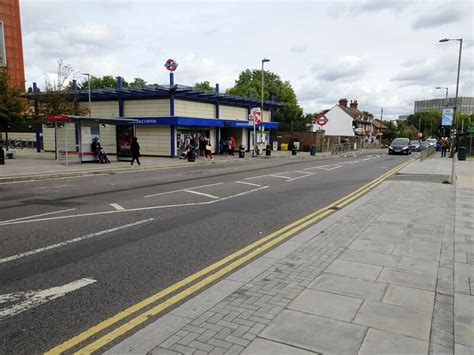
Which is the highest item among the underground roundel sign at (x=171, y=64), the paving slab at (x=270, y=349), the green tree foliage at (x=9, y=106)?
the underground roundel sign at (x=171, y=64)

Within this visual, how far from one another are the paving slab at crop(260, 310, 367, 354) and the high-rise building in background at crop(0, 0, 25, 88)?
51.5 m

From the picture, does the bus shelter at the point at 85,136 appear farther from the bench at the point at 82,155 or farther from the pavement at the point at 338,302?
the pavement at the point at 338,302

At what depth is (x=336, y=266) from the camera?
517 cm

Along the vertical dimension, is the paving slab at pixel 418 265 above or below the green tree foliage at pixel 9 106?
below

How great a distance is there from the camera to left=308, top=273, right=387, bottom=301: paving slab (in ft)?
13.9

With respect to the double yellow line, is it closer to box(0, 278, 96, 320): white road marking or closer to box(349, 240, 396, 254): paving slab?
box(0, 278, 96, 320): white road marking

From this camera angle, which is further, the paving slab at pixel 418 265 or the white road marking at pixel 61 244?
the white road marking at pixel 61 244

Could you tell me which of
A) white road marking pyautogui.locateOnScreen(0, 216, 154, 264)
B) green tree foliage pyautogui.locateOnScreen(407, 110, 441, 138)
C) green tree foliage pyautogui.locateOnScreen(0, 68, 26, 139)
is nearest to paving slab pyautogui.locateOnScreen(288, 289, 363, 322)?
white road marking pyautogui.locateOnScreen(0, 216, 154, 264)

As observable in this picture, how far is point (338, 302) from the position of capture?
13.2 ft

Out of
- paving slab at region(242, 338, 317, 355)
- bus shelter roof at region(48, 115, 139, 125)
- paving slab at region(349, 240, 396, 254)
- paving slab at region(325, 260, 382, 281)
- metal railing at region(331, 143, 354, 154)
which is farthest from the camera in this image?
metal railing at region(331, 143, 354, 154)

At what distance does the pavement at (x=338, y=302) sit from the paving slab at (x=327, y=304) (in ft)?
0.03

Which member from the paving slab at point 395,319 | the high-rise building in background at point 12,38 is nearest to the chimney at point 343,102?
the high-rise building in background at point 12,38

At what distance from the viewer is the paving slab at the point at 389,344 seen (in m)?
3.14

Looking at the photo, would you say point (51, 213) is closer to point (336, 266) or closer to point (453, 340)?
point (336, 266)
